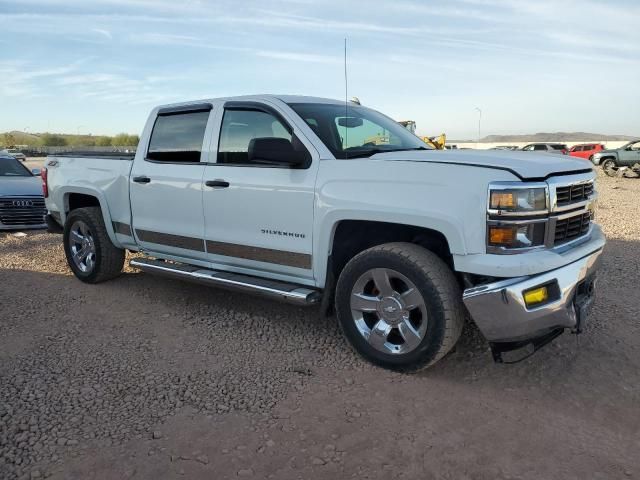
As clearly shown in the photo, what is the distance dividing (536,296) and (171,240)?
129 inches

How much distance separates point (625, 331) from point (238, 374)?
3170 mm

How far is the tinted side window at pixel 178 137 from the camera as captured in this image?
5000 millimetres

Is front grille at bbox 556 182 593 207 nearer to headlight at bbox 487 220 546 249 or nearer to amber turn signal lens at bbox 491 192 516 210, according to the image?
headlight at bbox 487 220 546 249

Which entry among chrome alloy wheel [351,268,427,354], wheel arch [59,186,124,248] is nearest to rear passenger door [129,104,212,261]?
wheel arch [59,186,124,248]

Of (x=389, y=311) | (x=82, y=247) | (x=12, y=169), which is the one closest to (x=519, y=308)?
(x=389, y=311)

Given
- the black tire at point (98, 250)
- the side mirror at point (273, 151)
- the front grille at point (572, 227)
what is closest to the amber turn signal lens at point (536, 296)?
the front grille at point (572, 227)

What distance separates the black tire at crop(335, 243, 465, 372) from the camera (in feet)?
11.6

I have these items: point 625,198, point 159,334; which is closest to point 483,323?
point 159,334

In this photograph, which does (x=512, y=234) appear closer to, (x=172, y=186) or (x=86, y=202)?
(x=172, y=186)

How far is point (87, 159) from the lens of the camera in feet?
20.0

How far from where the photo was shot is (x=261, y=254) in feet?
14.7

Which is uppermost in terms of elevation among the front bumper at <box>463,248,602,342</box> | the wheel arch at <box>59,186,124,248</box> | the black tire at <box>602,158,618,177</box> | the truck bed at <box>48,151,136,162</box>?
the truck bed at <box>48,151,136,162</box>

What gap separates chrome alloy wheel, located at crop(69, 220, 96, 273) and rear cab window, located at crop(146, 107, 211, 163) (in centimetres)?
139

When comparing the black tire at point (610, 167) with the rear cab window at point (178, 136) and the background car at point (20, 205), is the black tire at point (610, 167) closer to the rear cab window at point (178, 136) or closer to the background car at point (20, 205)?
the background car at point (20, 205)
